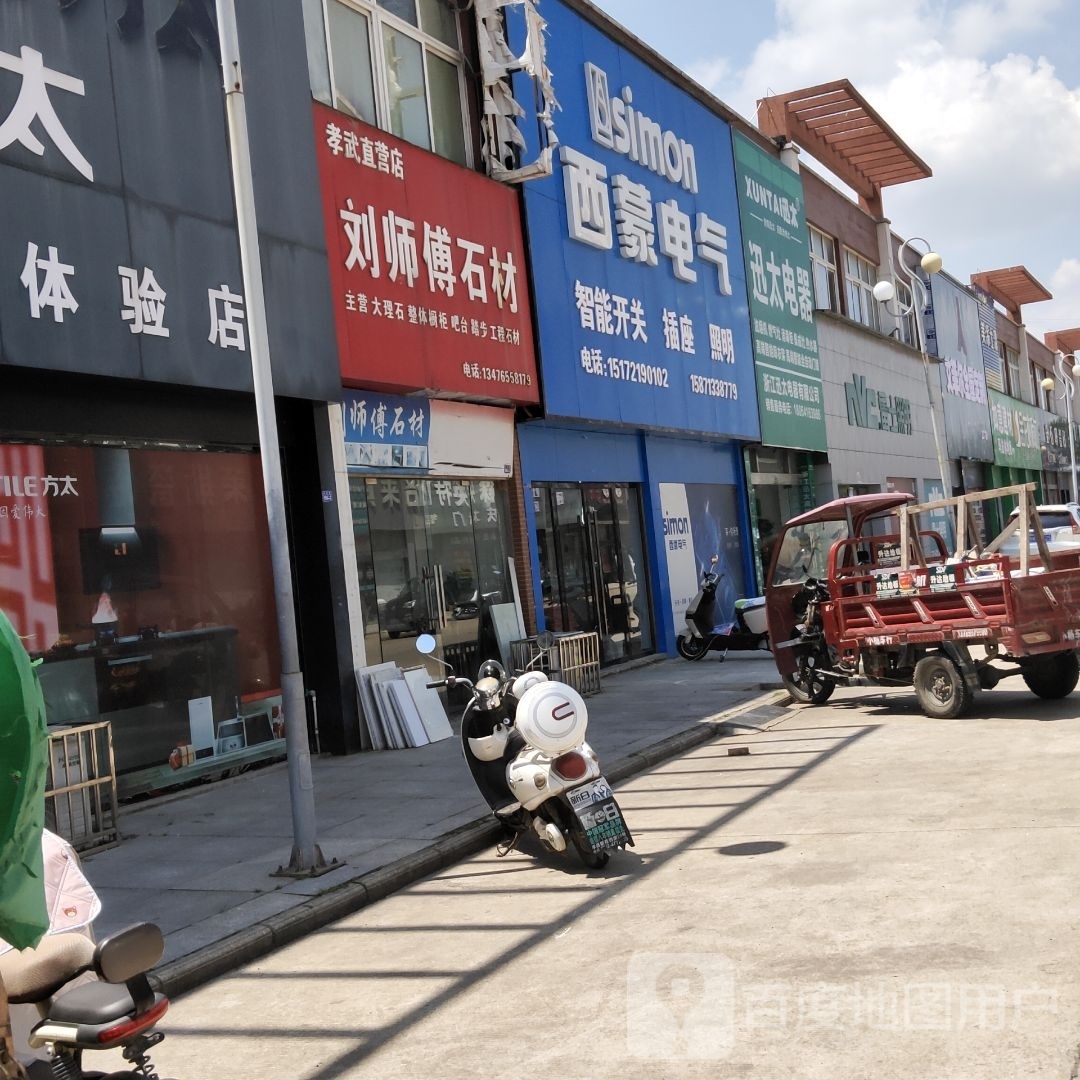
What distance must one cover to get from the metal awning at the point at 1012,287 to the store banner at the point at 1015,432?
4.85m

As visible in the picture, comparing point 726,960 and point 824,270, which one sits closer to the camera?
point 726,960

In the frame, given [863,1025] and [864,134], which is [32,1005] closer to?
[863,1025]

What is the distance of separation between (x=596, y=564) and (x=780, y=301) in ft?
31.4

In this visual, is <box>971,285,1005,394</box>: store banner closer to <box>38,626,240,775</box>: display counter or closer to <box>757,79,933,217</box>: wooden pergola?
<box>757,79,933,217</box>: wooden pergola

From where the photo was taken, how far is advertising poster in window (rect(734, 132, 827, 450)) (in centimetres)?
2359

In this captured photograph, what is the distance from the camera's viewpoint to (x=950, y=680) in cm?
1145

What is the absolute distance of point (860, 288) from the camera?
1280 inches

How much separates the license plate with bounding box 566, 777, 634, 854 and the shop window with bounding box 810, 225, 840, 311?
2257 centimetres

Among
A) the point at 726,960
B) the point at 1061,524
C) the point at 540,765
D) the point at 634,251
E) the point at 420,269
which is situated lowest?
the point at 726,960

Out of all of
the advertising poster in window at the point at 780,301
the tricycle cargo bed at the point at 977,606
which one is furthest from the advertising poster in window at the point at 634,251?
the tricycle cargo bed at the point at 977,606

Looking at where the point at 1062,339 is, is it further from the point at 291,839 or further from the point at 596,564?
the point at 291,839

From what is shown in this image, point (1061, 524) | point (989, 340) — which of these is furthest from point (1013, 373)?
A: point (1061, 524)

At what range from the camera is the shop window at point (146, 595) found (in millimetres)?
9492

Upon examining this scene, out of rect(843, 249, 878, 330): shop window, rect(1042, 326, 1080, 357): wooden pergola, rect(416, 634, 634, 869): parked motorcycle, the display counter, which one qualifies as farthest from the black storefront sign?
rect(1042, 326, 1080, 357): wooden pergola
